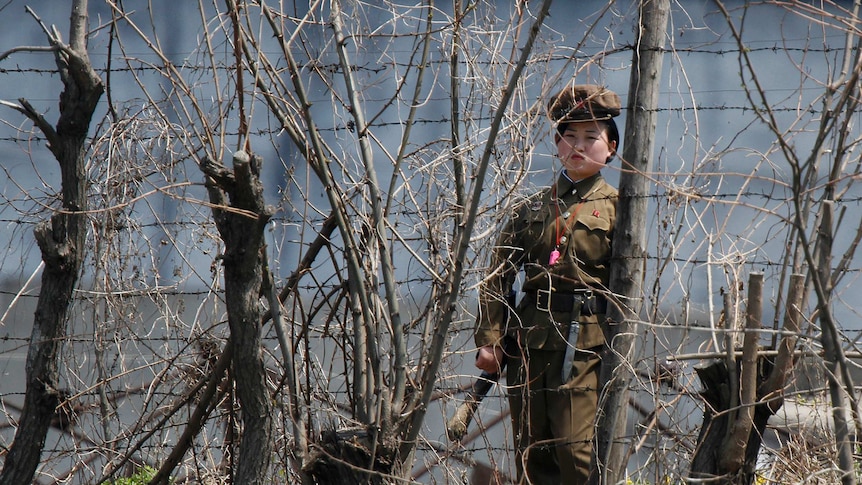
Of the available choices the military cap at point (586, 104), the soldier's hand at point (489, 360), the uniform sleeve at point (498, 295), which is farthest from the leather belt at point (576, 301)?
the military cap at point (586, 104)

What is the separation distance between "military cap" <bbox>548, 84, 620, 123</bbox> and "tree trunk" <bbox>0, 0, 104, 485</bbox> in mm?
1655

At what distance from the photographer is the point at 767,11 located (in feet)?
16.0

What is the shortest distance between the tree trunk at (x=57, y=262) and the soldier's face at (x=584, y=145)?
170 centimetres

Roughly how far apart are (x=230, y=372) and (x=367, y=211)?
2.40 feet

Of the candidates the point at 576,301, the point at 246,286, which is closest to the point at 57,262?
the point at 246,286

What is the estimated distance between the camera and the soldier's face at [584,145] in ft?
11.9

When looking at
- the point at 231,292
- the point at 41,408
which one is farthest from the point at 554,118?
the point at 41,408

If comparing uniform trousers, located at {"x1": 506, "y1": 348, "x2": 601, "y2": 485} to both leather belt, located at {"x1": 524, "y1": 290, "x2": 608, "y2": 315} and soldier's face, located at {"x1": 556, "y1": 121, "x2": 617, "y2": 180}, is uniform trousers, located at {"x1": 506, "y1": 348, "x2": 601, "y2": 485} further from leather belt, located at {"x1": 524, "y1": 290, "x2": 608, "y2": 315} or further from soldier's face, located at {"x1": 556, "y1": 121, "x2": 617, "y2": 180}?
soldier's face, located at {"x1": 556, "y1": 121, "x2": 617, "y2": 180}

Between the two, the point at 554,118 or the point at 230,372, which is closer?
the point at 230,372

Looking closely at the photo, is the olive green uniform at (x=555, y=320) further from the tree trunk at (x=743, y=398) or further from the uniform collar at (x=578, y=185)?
the tree trunk at (x=743, y=398)

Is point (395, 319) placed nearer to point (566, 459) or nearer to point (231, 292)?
point (231, 292)

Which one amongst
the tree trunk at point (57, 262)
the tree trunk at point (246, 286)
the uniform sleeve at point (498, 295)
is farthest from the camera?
the uniform sleeve at point (498, 295)

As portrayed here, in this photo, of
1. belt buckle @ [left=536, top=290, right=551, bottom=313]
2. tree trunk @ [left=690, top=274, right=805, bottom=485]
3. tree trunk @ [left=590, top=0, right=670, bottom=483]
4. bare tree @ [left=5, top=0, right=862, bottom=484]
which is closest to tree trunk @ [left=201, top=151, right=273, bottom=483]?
bare tree @ [left=5, top=0, right=862, bottom=484]

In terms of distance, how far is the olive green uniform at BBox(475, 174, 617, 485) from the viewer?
351 centimetres
